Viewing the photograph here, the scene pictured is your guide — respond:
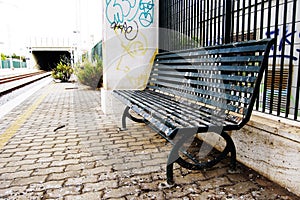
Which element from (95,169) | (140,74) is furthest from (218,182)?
(140,74)

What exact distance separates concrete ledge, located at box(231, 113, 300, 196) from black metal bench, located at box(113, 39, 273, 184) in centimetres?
18

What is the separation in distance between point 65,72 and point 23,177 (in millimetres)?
13981

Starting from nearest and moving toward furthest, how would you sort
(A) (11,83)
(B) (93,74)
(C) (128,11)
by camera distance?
(C) (128,11)
(B) (93,74)
(A) (11,83)

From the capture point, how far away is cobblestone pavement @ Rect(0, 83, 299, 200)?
1.93 metres

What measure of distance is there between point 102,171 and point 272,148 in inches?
59.9

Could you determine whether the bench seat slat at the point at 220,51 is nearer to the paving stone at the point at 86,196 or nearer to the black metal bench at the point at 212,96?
the black metal bench at the point at 212,96

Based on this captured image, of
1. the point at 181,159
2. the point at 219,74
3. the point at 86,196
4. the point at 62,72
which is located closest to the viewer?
the point at 86,196

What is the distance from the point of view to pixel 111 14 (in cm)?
465

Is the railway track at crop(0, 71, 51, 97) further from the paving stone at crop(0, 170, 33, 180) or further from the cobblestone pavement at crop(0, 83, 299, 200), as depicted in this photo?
the paving stone at crop(0, 170, 33, 180)

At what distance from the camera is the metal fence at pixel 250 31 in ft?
7.04

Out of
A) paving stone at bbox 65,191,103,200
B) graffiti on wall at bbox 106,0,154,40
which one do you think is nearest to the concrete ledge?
paving stone at bbox 65,191,103,200

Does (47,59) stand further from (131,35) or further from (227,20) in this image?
(227,20)

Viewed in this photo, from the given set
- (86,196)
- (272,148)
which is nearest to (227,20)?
(272,148)

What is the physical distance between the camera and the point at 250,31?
10.1 feet
